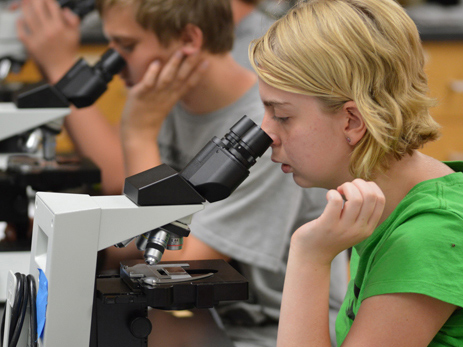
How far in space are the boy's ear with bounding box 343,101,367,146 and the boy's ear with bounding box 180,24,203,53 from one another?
2.57 ft

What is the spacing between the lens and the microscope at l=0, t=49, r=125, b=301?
4.63ft

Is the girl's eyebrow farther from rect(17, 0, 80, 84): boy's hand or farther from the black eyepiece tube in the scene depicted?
rect(17, 0, 80, 84): boy's hand

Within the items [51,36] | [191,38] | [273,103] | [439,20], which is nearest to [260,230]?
[273,103]

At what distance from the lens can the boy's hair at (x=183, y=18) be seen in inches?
63.1

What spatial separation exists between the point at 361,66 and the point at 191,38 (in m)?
0.83

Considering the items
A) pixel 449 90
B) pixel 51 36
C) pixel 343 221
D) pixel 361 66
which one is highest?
pixel 361 66

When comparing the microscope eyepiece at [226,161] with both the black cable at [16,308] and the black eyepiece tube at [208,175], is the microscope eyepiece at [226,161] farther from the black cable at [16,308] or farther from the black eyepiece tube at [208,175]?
the black cable at [16,308]

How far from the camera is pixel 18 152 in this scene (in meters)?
1.98

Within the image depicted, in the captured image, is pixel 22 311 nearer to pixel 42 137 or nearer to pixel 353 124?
pixel 353 124

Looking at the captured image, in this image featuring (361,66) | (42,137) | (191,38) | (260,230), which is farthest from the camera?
(191,38)

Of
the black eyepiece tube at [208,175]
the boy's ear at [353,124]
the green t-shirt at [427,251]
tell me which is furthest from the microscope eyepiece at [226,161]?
the green t-shirt at [427,251]

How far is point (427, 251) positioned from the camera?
0.84 m

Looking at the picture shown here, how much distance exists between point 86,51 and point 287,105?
265 centimetres

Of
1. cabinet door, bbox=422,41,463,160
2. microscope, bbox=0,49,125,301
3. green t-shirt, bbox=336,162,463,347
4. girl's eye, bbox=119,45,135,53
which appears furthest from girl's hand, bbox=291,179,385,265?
cabinet door, bbox=422,41,463,160
